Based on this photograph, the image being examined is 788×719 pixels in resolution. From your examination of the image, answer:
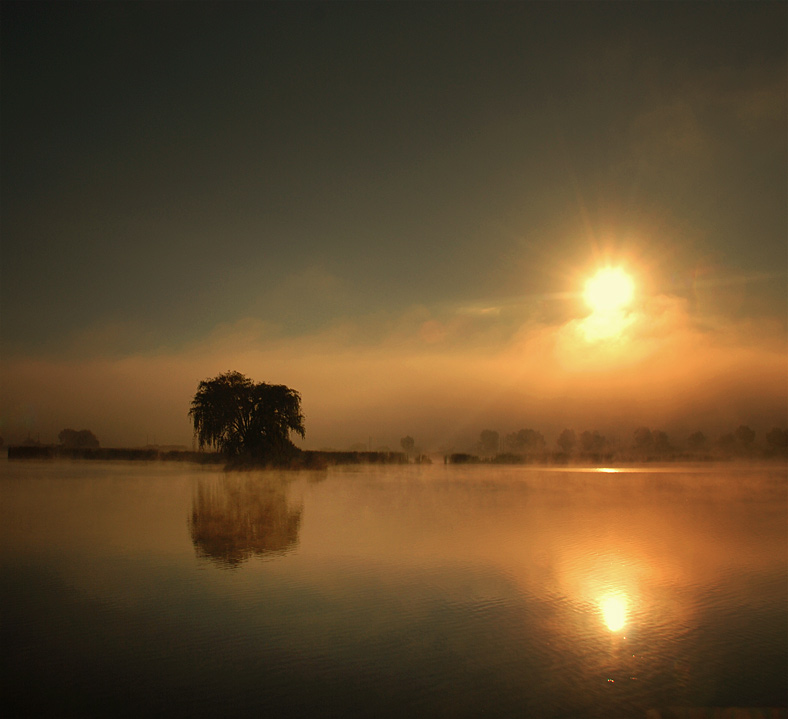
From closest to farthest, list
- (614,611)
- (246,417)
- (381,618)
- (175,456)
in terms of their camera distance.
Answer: (381,618)
(614,611)
(246,417)
(175,456)

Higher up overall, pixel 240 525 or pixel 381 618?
pixel 240 525

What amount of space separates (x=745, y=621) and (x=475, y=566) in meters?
4.69

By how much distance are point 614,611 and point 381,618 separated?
342 centimetres

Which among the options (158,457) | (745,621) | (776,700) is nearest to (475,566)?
(745,621)

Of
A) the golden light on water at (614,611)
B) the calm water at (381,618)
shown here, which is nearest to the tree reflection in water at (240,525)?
the calm water at (381,618)

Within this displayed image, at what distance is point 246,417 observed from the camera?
5456 centimetres

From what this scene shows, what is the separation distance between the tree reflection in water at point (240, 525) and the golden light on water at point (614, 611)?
640cm

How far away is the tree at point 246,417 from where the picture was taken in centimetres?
5247

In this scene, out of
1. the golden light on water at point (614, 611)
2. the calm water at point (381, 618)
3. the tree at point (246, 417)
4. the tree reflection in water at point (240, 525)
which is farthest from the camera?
the tree at point (246, 417)

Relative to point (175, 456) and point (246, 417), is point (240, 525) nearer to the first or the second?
point (246, 417)

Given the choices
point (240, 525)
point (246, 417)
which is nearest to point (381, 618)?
point (240, 525)

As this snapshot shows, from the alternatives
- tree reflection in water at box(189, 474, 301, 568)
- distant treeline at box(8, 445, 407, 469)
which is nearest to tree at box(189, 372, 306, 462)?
distant treeline at box(8, 445, 407, 469)

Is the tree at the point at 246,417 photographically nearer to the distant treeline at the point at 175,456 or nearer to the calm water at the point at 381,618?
the distant treeline at the point at 175,456

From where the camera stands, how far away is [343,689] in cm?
616
